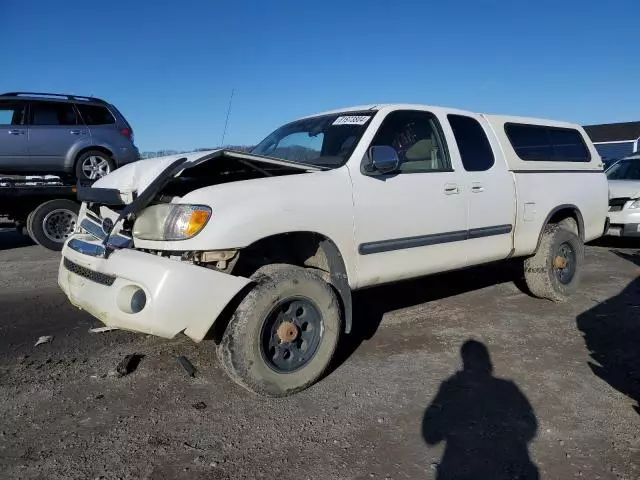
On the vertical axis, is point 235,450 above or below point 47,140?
below

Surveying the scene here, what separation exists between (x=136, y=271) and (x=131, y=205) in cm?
45

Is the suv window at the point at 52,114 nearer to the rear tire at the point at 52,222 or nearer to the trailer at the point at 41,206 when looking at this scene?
the trailer at the point at 41,206

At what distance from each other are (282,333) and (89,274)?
4.39 feet

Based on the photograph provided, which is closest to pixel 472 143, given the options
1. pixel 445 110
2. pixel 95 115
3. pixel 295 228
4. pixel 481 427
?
pixel 445 110

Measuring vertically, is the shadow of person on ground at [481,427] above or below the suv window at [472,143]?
below

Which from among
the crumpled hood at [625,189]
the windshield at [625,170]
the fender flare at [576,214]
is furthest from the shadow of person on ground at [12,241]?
the windshield at [625,170]

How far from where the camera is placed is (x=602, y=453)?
111 inches

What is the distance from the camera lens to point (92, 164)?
31.0 ft

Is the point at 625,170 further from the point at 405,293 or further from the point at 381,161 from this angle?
the point at 381,161

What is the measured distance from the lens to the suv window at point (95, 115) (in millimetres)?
9471

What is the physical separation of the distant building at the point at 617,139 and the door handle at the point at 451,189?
36.7 meters

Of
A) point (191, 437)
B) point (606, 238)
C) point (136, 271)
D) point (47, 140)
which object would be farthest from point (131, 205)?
point (606, 238)

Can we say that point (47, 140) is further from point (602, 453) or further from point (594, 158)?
point (602, 453)

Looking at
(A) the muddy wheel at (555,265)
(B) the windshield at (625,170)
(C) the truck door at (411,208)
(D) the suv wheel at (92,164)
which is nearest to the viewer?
(C) the truck door at (411,208)
